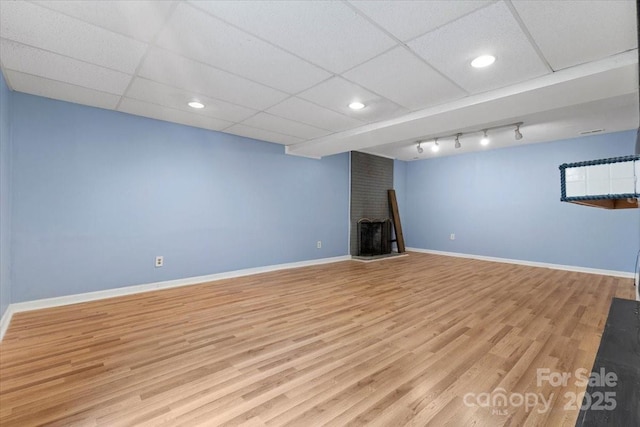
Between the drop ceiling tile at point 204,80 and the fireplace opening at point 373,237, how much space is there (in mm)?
4274

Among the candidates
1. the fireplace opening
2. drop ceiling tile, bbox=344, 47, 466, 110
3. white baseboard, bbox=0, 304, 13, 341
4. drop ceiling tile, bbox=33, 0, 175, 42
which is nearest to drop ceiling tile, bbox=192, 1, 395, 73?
drop ceiling tile, bbox=344, 47, 466, 110

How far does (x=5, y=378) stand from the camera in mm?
1859

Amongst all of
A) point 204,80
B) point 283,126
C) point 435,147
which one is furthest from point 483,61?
point 435,147

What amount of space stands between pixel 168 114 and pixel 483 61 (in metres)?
3.69

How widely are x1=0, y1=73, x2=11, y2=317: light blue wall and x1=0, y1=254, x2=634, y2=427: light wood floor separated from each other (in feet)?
1.18

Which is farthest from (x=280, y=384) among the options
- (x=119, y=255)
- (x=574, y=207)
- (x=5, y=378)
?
(x=574, y=207)

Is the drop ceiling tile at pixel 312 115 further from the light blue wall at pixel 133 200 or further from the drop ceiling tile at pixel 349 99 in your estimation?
the light blue wall at pixel 133 200

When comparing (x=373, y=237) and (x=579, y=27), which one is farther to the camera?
(x=373, y=237)

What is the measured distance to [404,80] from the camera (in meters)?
2.69

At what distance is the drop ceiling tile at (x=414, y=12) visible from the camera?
1.70 metres

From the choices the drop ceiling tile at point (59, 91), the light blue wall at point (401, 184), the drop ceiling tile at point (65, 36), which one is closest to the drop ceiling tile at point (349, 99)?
the drop ceiling tile at point (65, 36)

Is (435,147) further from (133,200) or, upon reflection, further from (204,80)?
(133,200)

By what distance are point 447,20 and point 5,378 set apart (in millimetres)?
3798

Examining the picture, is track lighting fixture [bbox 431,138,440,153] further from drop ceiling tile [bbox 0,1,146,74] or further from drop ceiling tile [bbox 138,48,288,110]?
drop ceiling tile [bbox 0,1,146,74]
